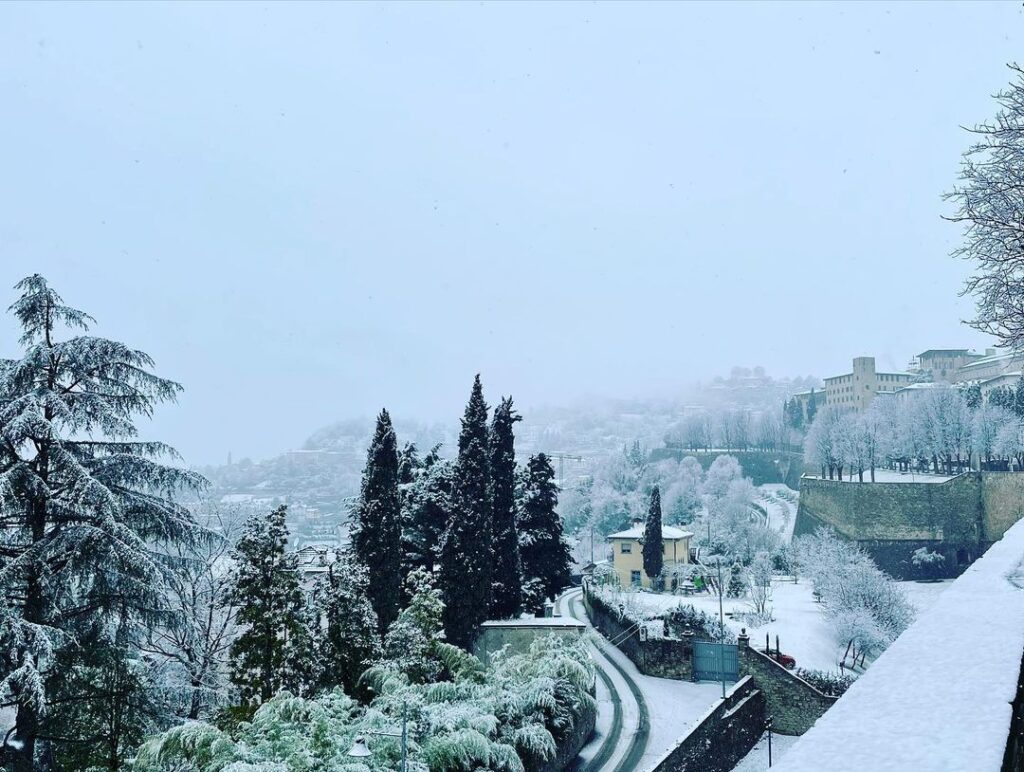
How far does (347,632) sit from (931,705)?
51.8 feet

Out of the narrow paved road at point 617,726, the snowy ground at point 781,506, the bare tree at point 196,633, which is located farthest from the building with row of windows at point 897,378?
the bare tree at point 196,633

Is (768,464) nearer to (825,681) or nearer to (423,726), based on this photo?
(825,681)

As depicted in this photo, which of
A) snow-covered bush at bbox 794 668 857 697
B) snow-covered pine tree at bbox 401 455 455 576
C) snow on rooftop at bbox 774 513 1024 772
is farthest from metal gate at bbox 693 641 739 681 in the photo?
snow on rooftop at bbox 774 513 1024 772

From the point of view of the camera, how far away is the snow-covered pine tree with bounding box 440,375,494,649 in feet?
72.7

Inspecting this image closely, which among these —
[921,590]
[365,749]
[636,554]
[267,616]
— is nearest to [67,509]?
[365,749]

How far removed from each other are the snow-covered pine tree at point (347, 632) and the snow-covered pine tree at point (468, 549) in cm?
505

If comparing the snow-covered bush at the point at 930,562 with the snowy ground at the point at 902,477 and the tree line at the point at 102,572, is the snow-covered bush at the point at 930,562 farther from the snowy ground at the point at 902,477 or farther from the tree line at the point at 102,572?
the tree line at the point at 102,572

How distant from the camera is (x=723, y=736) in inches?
717

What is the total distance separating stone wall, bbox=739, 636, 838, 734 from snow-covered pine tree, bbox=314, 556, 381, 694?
1197 cm

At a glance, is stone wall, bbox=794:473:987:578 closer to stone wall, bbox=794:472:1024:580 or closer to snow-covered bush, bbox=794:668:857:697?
stone wall, bbox=794:472:1024:580

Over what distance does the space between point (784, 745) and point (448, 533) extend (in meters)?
11.4

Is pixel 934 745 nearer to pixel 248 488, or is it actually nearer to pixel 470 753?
pixel 470 753

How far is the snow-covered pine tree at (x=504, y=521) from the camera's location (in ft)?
76.2

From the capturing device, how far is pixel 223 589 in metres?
16.2
